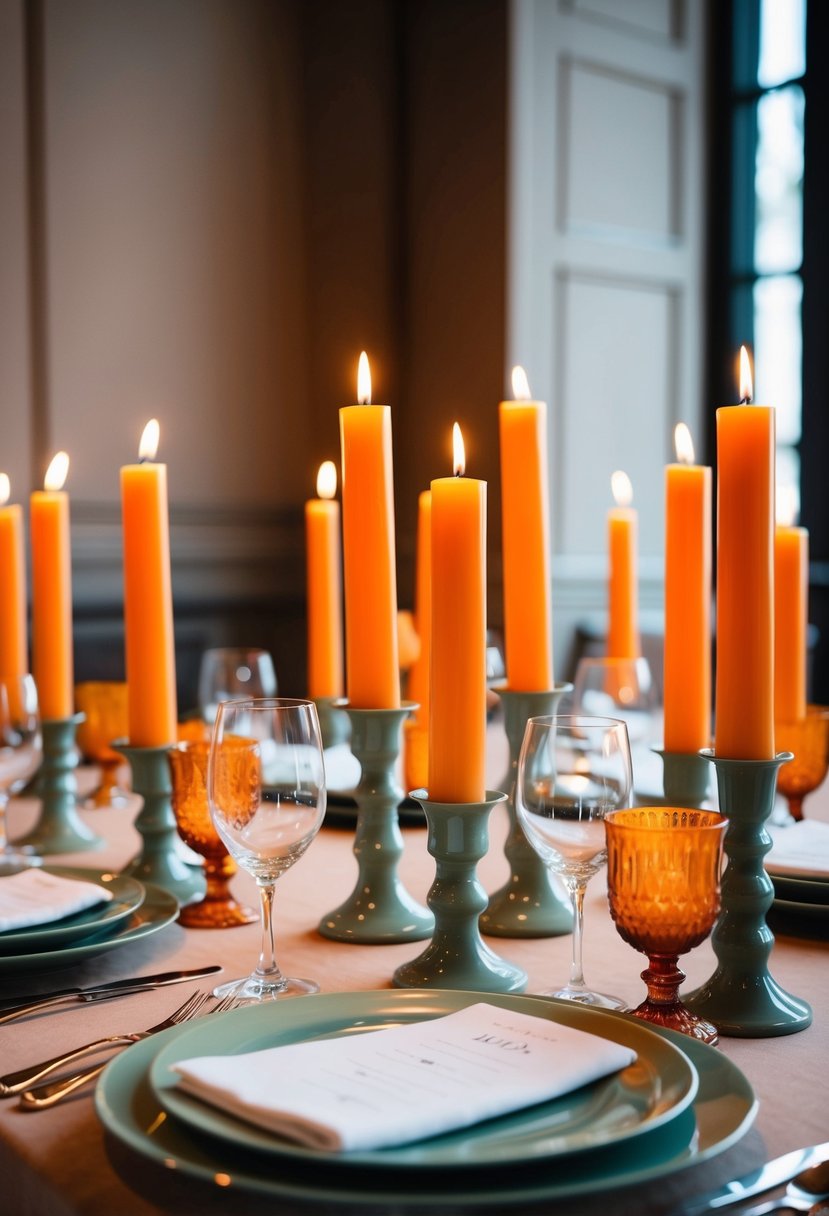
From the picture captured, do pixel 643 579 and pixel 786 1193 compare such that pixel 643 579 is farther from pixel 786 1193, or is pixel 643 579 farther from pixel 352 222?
pixel 786 1193

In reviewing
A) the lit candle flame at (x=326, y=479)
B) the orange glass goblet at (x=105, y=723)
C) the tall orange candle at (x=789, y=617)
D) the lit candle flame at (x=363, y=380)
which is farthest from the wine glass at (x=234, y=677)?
the lit candle flame at (x=363, y=380)

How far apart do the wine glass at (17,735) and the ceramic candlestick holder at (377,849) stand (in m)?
0.33

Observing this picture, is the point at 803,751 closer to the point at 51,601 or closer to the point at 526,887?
the point at 526,887

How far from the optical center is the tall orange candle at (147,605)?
116 cm

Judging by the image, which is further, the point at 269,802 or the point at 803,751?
the point at 803,751

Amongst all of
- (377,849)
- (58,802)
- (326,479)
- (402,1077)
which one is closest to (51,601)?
(58,802)

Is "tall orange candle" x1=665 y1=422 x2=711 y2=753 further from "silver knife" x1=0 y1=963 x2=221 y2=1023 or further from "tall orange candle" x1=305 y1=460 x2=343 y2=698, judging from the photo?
"tall orange candle" x1=305 y1=460 x2=343 y2=698

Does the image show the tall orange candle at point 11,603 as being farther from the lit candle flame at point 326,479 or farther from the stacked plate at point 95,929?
the stacked plate at point 95,929

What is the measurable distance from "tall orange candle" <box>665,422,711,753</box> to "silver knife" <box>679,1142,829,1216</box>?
0.38 meters

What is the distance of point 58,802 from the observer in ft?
4.43

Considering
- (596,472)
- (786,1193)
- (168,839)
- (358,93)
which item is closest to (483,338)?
(596,472)

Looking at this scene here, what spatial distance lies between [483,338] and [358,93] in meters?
0.80

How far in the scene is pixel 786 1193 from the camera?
22.5 inches

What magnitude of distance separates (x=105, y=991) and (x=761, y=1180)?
0.46 m
